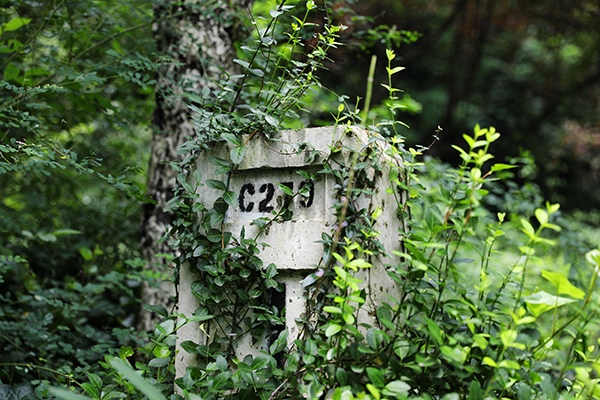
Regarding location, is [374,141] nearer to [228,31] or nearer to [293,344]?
[293,344]

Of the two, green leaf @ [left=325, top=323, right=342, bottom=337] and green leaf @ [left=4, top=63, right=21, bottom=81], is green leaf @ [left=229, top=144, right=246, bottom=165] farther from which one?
green leaf @ [left=4, top=63, right=21, bottom=81]

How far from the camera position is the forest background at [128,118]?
2.32m

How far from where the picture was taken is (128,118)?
10.0ft

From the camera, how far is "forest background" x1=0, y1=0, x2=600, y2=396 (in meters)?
2.32

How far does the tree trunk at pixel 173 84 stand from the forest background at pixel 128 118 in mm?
106

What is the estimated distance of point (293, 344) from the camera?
1.63 m

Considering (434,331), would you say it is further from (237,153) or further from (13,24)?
(13,24)

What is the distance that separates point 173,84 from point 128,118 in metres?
0.59

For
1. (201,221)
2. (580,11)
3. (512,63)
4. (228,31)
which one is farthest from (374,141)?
(512,63)

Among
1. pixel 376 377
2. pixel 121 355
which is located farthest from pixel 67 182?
pixel 376 377

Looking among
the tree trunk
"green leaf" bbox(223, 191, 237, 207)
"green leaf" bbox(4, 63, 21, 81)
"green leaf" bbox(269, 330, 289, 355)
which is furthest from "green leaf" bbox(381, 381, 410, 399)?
"green leaf" bbox(4, 63, 21, 81)

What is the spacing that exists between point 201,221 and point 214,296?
238 mm

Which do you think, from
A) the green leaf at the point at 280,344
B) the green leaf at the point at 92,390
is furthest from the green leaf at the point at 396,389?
the green leaf at the point at 92,390

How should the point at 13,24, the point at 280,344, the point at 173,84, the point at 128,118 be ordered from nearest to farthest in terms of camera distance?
the point at 280,344, the point at 13,24, the point at 173,84, the point at 128,118
